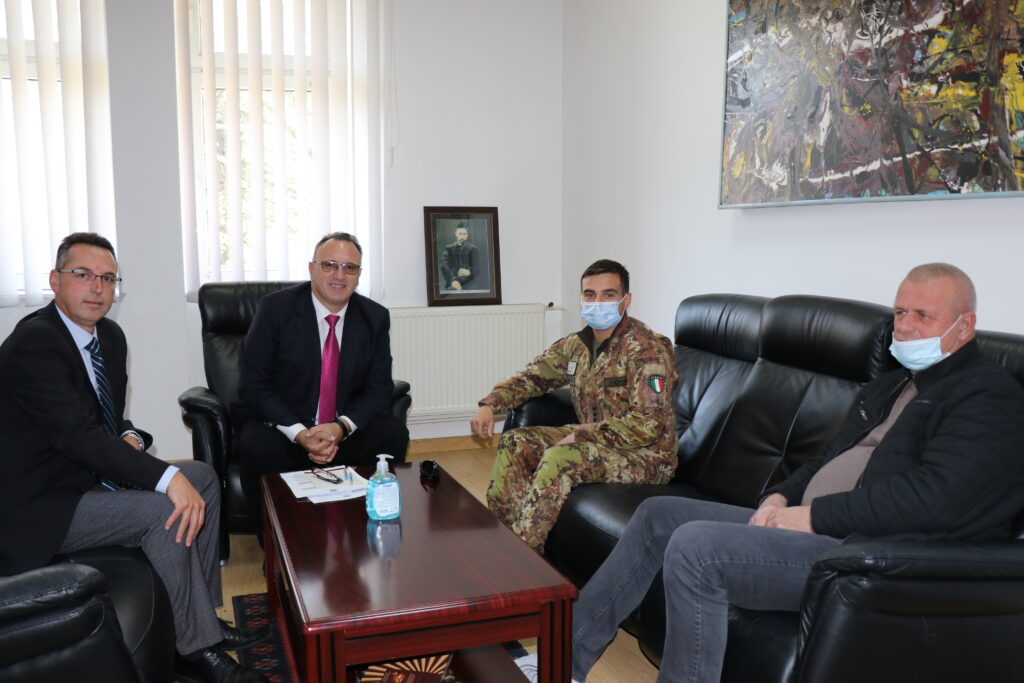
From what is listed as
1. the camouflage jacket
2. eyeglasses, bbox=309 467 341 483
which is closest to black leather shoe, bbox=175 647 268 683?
eyeglasses, bbox=309 467 341 483

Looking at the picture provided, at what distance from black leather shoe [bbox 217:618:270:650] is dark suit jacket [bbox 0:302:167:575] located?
52 centimetres

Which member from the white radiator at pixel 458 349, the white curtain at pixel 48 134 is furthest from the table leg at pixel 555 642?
the white curtain at pixel 48 134

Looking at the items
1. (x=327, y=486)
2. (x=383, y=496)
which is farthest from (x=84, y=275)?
(x=383, y=496)

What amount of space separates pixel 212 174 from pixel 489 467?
208 centimetres

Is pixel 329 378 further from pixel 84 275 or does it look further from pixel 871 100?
pixel 871 100

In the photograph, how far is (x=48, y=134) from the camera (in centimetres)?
388

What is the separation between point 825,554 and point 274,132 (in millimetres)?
3600

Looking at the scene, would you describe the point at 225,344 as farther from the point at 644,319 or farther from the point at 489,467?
the point at 644,319

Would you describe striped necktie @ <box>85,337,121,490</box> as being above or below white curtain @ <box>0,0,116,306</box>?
below

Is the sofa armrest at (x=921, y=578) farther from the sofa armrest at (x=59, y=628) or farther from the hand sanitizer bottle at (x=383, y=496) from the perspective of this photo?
the sofa armrest at (x=59, y=628)

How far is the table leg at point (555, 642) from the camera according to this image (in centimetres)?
171

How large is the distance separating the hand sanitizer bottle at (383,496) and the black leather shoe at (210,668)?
0.49 meters

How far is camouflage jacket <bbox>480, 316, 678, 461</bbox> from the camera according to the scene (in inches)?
104

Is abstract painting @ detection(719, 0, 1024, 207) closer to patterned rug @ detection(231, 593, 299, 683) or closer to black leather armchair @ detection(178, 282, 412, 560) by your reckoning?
black leather armchair @ detection(178, 282, 412, 560)
